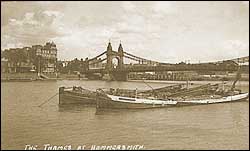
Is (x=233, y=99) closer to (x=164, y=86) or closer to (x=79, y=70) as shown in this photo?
(x=164, y=86)

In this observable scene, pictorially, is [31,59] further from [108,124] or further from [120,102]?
[120,102]

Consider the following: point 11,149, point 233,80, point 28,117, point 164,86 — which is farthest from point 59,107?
point 233,80

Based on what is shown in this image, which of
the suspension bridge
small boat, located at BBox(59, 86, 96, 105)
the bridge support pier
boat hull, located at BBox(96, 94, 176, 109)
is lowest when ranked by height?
boat hull, located at BBox(96, 94, 176, 109)

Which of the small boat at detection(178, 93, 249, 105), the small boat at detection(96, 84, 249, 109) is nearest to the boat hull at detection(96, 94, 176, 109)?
the small boat at detection(96, 84, 249, 109)

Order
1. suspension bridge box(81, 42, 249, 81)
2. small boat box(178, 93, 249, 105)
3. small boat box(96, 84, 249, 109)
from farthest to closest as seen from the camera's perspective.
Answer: small boat box(96, 84, 249, 109), small boat box(178, 93, 249, 105), suspension bridge box(81, 42, 249, 81)

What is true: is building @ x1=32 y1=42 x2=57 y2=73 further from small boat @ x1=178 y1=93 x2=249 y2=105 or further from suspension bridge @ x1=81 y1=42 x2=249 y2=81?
small boat @ x1=178 y1=93 x2=249 y2=105

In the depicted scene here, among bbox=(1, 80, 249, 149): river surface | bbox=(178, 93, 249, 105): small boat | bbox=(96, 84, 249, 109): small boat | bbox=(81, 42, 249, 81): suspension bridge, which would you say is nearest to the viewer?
bbox=(1, 80, 249, 149): river surface
